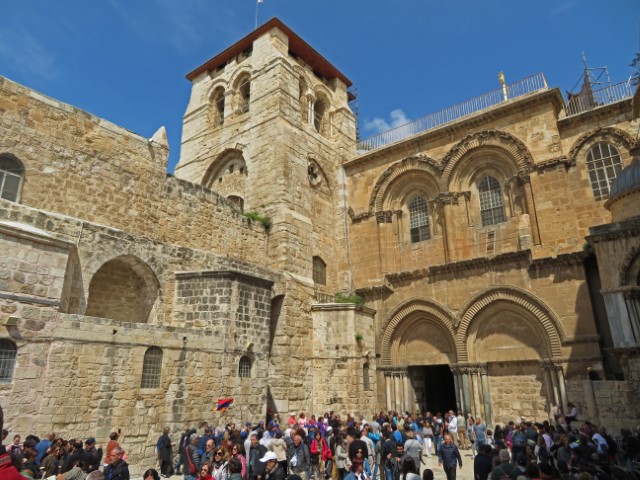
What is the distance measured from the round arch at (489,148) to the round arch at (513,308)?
14.1 ft

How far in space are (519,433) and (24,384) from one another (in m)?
10.4

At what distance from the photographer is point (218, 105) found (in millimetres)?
22766

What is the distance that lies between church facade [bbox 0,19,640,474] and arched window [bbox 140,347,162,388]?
0.26 ft

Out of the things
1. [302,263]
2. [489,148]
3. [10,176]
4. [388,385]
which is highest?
[489,148]

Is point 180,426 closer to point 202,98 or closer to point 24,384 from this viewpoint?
point 24,384

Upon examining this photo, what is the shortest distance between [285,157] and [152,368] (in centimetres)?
974

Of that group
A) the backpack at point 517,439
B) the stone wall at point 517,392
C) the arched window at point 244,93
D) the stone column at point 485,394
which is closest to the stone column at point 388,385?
the stone column at point 485,394

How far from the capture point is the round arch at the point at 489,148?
15.8 meters

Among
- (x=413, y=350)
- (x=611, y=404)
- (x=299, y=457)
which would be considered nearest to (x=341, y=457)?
(x=299, y=457)

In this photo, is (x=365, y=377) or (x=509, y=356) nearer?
(x=509, y=356)

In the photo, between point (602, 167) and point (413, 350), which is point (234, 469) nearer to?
point (413, 350)

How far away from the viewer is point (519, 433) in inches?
401

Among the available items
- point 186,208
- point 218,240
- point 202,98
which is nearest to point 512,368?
point 218,240

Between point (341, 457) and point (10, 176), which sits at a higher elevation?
point (10, 176)
